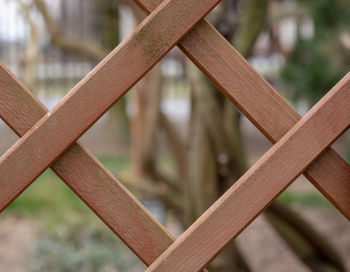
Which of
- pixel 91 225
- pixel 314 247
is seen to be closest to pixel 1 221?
pixel 91 225

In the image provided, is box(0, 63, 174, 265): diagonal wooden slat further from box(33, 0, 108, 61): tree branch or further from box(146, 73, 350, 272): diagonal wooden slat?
box(33, 0, 108, 61): tree branch

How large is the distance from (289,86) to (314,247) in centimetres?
286

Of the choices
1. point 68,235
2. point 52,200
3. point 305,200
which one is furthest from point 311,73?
point 68,235

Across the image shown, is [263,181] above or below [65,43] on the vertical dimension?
below

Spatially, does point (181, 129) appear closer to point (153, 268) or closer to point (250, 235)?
point (250, 235)

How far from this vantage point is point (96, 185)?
3.48ft

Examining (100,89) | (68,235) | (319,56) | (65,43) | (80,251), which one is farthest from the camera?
(319,56)

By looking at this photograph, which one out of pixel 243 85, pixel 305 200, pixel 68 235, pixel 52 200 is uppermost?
pixel 52 200

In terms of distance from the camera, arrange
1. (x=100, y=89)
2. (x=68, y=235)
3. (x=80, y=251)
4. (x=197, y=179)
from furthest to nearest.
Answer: (x=68, y=235) < (x=80, y=251) < (x=197, y=179) < (x=100, y=89)

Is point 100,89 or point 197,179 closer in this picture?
point 100,89

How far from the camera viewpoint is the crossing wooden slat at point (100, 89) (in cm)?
102

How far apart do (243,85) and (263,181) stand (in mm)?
167

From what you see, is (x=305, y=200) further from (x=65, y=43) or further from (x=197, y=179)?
(x=197, y=179)

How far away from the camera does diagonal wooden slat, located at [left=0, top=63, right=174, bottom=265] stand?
103cm
